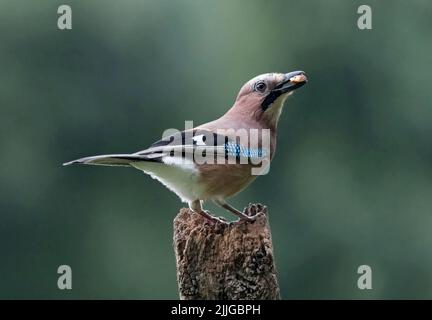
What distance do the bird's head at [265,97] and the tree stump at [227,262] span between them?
118 centimetres

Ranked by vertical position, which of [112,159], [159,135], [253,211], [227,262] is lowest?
[227,262]

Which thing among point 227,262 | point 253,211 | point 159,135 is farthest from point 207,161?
point 159,135

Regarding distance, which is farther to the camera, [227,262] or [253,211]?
[253,211]

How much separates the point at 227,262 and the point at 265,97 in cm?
156

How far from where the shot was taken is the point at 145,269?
17.5m

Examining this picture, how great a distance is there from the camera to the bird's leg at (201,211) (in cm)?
607

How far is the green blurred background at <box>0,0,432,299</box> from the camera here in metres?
17.6

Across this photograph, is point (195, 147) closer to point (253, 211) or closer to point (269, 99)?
point (253, 211)

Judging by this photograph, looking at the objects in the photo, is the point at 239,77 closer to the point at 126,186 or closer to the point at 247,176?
the point at 126,186

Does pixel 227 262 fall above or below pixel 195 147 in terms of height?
below

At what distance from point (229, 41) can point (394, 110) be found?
3.13 metres

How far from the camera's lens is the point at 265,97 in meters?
6.95

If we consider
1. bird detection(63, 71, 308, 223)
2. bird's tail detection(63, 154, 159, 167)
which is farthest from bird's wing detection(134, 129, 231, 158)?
bird's tail detection(63, 154, 159, 167)

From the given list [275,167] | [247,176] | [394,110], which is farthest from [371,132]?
[247,176]
